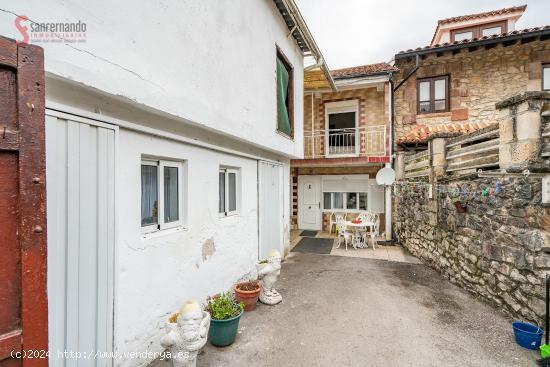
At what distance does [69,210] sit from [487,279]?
19.9 feet

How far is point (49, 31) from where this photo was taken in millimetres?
1926

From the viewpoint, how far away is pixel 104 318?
2512mm

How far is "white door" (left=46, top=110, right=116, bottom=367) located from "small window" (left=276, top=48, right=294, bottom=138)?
4.52 metres

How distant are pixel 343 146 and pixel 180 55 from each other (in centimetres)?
943

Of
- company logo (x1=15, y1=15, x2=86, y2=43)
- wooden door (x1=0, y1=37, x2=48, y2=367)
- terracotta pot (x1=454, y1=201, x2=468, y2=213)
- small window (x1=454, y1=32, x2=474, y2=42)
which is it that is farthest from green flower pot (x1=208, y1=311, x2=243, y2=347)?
small window (x1=454, y1=32, x2=474, y2=42)

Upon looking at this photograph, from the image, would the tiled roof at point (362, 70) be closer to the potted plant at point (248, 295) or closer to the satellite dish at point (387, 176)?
the satellite dish at point (387, 176)

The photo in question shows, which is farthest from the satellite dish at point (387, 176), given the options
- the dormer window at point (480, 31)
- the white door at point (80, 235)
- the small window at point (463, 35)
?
the white door at point (80, 235)

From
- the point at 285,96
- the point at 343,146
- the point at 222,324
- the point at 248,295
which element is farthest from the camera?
the point at 343,146

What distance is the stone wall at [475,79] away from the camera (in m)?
9.38

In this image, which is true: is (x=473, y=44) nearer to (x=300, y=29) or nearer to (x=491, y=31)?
(x=491, y=31)

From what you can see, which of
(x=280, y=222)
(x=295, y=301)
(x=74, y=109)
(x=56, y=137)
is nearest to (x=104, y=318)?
(x=56, y=137)

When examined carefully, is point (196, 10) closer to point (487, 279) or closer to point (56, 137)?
point (56, 137)

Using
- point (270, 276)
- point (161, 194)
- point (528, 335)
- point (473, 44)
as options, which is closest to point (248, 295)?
point (270, 276)

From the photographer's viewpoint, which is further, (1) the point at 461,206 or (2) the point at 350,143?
(2) the point at 350,143
